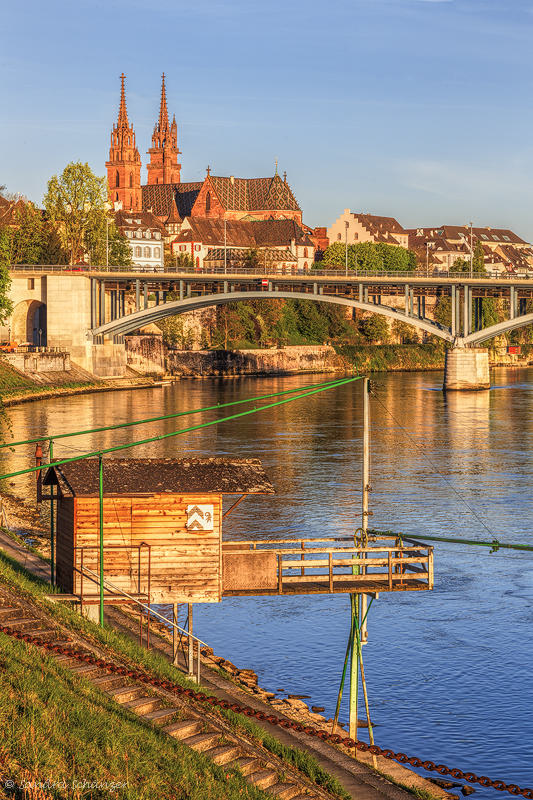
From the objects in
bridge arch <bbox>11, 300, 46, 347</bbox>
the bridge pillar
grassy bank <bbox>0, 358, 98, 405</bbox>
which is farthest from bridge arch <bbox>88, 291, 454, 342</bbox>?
grassy bank <bbox>0, 358, 98, 405</bbox>

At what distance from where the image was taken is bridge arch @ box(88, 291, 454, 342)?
99688mm

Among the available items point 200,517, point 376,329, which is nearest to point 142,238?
point 376,329

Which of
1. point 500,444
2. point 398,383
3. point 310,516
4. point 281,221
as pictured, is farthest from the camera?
point 281,221

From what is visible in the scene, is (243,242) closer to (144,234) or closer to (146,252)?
(144,234)

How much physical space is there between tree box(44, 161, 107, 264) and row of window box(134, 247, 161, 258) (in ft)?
147

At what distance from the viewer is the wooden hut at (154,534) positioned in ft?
68.0

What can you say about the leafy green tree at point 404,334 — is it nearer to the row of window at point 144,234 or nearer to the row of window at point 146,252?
the row of window at point 146,252

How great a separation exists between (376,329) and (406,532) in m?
118

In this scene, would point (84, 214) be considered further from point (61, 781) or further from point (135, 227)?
point (61, 781)

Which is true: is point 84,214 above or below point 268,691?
above

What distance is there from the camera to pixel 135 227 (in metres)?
Answer: 174

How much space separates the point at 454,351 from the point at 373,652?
81.7 meters

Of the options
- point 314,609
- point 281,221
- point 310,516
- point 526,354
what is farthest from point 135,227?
point 314,609

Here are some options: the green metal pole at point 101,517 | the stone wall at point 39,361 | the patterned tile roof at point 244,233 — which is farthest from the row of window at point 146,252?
the green metal pole at point 101,517
